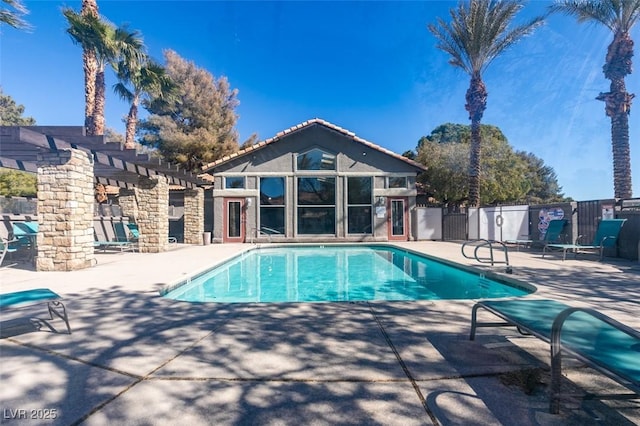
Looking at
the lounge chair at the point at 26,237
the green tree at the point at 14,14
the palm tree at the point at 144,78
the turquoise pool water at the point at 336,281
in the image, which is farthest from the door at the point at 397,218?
the green tree at the point at 14,14

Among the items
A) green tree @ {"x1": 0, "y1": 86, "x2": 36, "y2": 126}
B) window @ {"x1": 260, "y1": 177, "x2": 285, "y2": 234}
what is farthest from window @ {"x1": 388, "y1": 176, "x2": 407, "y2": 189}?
green tree @ {"x1": 0, "y1": 86, "x2": 36, "y2": 126}

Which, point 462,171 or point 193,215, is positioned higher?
point 462,171

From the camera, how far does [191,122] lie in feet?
88.2

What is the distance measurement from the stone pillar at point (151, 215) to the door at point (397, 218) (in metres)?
11.4

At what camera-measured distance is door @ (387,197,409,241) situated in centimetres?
1686

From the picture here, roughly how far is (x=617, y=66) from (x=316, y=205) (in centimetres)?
1420

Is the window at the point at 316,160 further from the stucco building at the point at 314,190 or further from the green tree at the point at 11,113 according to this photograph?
the green tree at the point at 11,113

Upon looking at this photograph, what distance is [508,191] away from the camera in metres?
22.4

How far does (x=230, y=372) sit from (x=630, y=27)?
18.0 m

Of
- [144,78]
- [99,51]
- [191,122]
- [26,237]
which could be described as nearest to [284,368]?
[26,237]

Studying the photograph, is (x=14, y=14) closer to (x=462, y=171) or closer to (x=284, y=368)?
(x=284, y=368)

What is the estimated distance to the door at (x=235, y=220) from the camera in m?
16.4

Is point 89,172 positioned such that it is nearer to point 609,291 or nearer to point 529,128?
point 609,291

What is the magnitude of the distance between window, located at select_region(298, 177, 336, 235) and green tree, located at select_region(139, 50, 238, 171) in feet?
38.9
